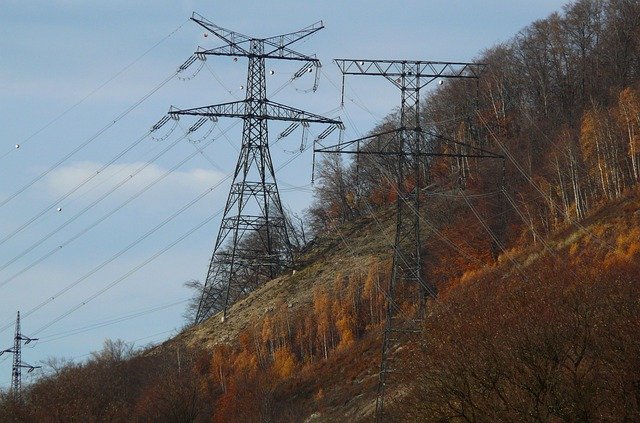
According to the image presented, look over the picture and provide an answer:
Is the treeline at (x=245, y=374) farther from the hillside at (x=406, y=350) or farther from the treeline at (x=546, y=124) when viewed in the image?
the treeline at (x=546, y=124)

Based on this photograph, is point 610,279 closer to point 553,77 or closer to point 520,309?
point 520,309

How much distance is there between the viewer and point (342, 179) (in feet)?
362

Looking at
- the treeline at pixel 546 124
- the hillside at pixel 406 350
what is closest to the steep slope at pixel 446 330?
the hillside at pixel 406 350

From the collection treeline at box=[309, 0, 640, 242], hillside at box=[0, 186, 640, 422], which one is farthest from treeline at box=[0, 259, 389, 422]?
treeline at box=[309, 0, 640, 242]

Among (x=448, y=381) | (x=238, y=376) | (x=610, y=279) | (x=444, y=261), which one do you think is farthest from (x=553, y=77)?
(x=448, y=381)

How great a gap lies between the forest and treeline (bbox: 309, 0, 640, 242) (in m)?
0.20

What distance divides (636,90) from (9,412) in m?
47.6

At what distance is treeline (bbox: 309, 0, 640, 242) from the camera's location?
74125 mm

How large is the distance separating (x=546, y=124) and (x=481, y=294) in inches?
1399

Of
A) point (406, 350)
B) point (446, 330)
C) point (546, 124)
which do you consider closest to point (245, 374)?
point (406, 350)

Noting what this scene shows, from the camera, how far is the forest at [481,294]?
40.3 meters

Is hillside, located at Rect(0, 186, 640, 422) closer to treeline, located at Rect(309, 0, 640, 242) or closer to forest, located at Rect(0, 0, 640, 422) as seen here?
forest, located at Rect(0, 0, 640, 422)

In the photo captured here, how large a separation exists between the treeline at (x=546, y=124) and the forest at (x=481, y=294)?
20 centimetres

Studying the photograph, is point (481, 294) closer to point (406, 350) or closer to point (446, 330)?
point (406, 350)
